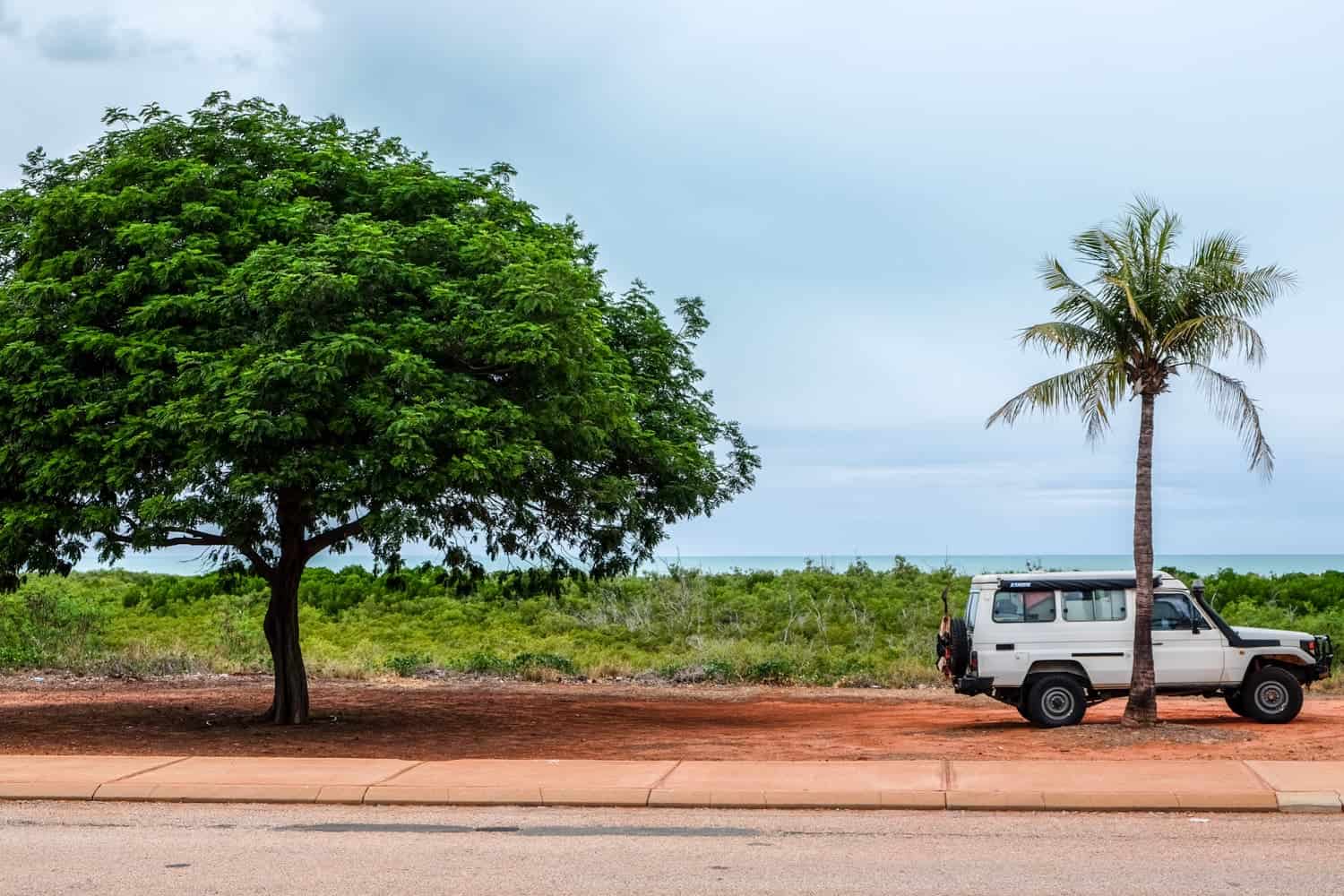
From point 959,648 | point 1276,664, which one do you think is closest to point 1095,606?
point 959,648

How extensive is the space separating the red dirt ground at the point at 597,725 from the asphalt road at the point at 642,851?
4698mm

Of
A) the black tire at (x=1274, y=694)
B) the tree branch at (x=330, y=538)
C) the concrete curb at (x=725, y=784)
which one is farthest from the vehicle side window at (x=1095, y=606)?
the tree branch at (x=330, y=538)

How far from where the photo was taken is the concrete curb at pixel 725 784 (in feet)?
40.6

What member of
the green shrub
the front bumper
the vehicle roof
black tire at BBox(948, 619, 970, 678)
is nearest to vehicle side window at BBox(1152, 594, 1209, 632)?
the vehicle roof

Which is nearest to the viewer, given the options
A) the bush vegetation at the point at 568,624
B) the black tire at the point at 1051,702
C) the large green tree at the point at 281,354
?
the large green tree at the point at 281,354

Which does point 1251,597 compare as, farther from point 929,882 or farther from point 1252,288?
point 929,882

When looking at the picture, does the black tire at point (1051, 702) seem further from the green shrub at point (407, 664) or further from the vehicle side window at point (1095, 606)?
the green shrub at point (407, 664)

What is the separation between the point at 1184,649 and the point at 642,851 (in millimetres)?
11119

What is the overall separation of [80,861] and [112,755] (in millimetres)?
6667

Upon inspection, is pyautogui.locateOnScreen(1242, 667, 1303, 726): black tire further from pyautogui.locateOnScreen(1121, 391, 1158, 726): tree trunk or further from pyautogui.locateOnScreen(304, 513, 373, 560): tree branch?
pyautogui.locateOnScreen(304, 513, 373, 560): tree branch

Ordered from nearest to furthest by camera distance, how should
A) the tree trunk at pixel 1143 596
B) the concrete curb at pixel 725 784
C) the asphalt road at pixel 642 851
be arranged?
1. the asphalt road at pixel 642 851
2. the concrete curb at pixel 725 784
3. the tree trunk at pixel 1143 596

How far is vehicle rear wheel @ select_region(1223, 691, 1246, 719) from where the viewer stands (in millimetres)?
19391

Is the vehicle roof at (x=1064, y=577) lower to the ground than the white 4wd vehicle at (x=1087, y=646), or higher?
higher

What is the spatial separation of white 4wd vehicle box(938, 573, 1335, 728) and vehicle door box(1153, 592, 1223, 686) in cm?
1
